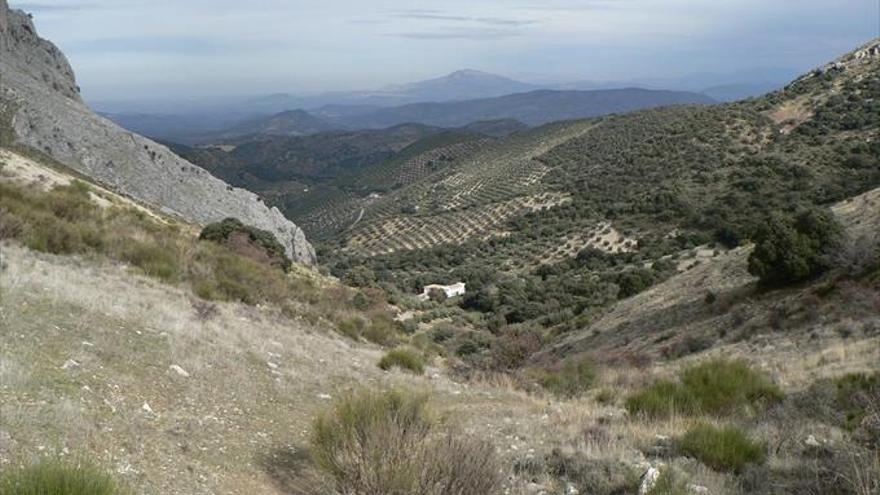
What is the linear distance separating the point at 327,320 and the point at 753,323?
10368 millimetres

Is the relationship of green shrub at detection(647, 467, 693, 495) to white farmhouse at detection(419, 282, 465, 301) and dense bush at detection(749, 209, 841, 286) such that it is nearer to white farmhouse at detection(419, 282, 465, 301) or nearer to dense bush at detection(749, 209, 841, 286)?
dense bush at detection(749, 209, 841, 286)

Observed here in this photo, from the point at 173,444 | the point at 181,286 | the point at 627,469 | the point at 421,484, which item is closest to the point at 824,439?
the point at 627,469

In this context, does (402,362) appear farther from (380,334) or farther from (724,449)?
(724,449)

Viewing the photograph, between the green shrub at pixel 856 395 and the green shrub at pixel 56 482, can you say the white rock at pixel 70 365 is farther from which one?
the green shrub at pixel 856 395

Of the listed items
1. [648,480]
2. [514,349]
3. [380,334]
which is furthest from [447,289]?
[648,480]

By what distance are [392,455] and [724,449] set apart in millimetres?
3207

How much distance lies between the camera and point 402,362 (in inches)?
482

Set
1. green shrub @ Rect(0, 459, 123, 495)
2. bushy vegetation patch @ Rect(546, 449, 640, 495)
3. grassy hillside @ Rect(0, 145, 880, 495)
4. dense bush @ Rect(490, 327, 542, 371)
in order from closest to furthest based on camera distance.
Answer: green shrub @ Rect(0, 459, 123, 495) < grassy hillside @ Rect(0, 145, 880, 495) < bushy vegetation patch @ Rect(546, 449, 640, 495) < dense bush @ Rect(490, 327, 542, 371)

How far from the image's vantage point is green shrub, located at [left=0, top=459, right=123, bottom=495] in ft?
11.3

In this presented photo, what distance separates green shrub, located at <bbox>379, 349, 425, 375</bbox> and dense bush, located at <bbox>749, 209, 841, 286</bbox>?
11.6 metres

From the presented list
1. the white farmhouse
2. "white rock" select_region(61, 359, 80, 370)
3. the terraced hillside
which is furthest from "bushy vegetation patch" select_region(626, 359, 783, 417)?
the white farmhouse

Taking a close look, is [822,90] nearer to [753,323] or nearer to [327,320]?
[753,323]

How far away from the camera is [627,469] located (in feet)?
19.3

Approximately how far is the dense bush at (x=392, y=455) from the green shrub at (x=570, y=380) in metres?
6.19
